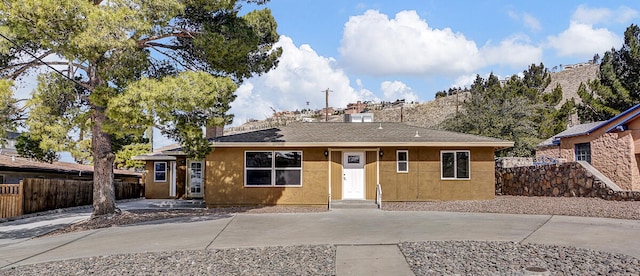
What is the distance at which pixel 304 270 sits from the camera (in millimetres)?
7555

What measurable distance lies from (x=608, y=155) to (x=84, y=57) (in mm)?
17154

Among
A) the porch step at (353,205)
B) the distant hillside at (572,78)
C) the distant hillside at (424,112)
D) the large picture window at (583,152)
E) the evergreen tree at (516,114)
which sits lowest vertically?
the porch step at (353,205)

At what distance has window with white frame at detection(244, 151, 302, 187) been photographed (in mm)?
17328

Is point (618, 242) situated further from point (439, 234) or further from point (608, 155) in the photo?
point (608, 155)

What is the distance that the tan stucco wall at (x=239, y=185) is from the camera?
17.3 metres

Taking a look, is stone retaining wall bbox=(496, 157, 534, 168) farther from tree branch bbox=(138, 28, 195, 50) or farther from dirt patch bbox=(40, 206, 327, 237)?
tree branch bbox=(138, 28, 195, 50)

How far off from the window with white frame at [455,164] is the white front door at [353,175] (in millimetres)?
2849

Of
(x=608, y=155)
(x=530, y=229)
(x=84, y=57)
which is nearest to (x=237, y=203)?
(x=84, y=57)

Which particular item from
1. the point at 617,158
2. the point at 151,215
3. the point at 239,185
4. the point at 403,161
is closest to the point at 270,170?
the point at 239,185

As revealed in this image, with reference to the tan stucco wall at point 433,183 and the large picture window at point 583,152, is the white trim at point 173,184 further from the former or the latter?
the large picture window at point 583,152

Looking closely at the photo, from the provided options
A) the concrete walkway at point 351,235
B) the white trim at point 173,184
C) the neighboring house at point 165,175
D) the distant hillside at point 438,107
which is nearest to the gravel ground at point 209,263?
the concrete walkway at point 351,235

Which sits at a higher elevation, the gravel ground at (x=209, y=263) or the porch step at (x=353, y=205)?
the porch step at (x=353, y=205)

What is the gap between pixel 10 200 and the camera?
17578 mm

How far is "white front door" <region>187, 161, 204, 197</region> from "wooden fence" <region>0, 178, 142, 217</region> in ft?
16.3
